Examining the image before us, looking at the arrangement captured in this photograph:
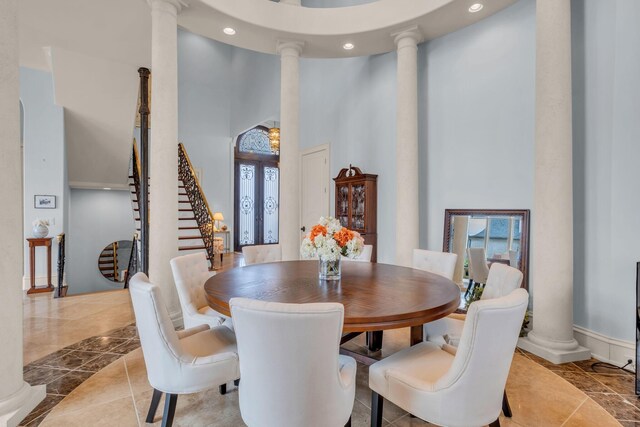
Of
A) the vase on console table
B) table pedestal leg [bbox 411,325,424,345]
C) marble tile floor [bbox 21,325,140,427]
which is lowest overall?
marble tile floor [bbox 21,325,140,427]

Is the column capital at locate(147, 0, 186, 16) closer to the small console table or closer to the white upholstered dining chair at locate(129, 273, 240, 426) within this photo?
the white upholstered dining chair at locate(129, 273, 240, 426)

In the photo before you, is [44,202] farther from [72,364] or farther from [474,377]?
[474,377]

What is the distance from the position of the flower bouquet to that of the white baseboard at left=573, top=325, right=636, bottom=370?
7.51ft

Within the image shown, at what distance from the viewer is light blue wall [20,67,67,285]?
5738mm

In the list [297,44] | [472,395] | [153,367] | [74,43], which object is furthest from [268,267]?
[74,43]

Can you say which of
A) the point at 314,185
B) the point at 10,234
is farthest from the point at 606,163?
the point at 10,234

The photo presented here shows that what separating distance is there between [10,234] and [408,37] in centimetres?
438

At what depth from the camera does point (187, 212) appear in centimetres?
708

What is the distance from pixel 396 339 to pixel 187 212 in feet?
17.5

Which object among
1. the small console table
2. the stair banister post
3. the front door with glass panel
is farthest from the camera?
the front door with glass panel

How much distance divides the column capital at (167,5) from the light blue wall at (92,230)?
593 centimetres

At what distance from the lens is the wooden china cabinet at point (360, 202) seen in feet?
16.5

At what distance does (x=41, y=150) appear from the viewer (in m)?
5.83

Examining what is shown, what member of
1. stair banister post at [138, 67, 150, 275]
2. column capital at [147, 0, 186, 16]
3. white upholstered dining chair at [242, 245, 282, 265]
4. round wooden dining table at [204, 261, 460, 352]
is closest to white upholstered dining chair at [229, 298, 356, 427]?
round wooden dining table at [204, 261, 460, 352]
